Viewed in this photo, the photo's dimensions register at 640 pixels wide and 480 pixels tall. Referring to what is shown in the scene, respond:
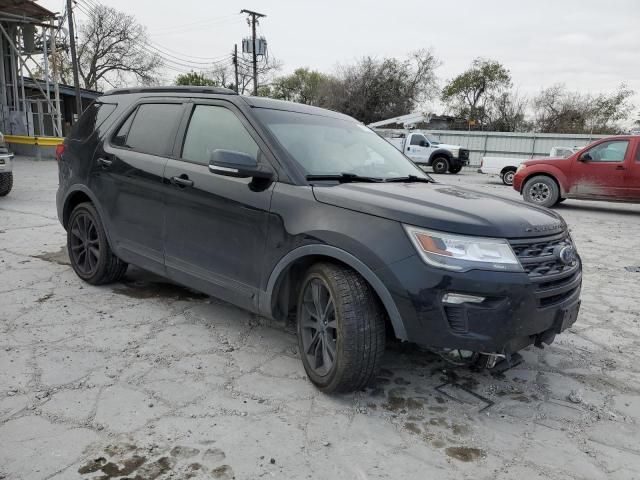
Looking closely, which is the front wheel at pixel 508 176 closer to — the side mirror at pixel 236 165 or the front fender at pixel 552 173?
the front fender at pixel 552 173

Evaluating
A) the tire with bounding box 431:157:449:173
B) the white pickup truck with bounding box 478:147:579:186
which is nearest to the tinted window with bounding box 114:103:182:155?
the white pickup truck with bounding box 478:147:579:186

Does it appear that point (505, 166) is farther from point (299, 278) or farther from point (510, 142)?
point (299, 278)

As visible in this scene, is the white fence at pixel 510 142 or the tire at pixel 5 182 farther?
the white fence at pixel 510 142

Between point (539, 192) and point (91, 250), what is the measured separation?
10.3 meters

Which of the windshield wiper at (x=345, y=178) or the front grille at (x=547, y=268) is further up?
the windshield wiper at (x=345, y=178)

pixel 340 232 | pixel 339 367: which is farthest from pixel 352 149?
pixel 339 367

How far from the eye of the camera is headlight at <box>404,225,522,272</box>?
2516 mm

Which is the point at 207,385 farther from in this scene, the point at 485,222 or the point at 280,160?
the point at 485,222

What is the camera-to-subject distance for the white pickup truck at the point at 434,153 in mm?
24828

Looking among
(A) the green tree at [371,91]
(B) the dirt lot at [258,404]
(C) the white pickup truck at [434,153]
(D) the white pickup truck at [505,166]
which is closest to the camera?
(B) the dirt lot at [258,404]

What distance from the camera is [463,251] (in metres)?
2.54

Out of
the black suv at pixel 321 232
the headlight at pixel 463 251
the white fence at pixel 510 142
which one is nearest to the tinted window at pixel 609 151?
the black suv at pixel 321 232

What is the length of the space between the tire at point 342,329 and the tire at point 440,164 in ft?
75.8

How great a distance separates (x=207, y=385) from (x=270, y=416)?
1.66ft
